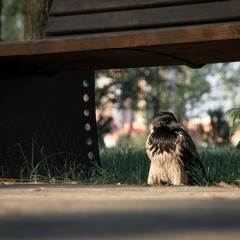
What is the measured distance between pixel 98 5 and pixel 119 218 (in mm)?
3697

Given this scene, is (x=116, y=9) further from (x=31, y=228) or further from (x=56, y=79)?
(x=31, y=228)

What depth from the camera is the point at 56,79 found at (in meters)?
6.40

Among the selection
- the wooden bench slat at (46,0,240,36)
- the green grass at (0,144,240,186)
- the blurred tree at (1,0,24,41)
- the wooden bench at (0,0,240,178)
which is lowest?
the green grass at (0,144,240,186)

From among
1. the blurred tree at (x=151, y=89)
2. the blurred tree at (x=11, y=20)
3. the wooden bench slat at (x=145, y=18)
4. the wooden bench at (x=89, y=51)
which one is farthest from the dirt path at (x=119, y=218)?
the blurred tree at (x=11, y=20)

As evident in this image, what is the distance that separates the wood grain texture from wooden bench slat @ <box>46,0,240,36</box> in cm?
25

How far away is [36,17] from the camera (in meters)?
7.75

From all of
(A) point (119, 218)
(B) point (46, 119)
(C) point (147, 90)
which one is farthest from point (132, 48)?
(C) point (147, 90)

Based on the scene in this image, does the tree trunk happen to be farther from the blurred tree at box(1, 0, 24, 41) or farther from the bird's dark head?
Result: the blurred tree at box(1, 0, 24, 41)

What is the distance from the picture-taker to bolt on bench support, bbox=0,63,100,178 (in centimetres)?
584

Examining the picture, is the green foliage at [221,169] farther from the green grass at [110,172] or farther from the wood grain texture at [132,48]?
the wood grain texture at [132,48]

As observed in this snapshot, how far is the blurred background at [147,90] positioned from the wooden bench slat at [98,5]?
1095 mm

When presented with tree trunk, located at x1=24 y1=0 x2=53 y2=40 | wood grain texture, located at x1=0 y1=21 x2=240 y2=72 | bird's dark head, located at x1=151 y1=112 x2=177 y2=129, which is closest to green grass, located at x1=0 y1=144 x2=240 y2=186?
bird's dark head, located at x1=151 y1=112 x2=177 y2=129

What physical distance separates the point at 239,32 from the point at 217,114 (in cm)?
835

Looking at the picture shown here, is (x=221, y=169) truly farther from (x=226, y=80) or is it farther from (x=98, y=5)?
(x=226, y=80)
